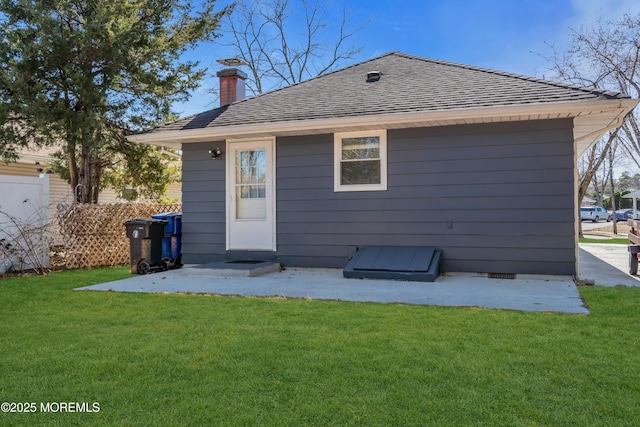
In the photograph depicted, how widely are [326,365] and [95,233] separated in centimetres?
766

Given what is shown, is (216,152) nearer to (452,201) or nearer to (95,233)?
(95,233)

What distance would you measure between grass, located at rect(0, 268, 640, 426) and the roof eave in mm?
2578

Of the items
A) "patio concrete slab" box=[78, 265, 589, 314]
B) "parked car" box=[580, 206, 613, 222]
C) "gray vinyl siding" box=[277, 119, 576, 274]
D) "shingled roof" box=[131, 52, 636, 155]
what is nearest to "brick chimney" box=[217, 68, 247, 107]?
"shingled roof" box=[131, 52, 636, 155]

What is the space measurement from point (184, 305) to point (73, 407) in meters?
2.50

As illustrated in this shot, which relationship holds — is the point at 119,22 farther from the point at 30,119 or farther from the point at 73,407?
the point at 73,407

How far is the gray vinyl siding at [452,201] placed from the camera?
641 centimetres

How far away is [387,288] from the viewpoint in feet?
19.0

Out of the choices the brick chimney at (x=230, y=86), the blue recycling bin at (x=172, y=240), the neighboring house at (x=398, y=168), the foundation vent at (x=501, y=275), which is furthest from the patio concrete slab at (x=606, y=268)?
the brick chimney at (x=230, y=86)

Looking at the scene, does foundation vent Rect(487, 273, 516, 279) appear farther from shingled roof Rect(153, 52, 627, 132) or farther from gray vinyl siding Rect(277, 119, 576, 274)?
shingled roof Rect(153, 52, 627, 132)

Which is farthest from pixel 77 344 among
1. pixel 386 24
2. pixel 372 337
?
pixel 386 24

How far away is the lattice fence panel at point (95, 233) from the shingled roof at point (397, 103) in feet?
6.26

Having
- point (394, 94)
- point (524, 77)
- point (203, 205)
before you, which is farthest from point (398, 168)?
point (203, 205)

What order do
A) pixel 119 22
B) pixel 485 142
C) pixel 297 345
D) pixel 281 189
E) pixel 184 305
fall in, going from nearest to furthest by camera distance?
pixel 297 345 → pixel 184 305 → pixel 485 142 → pixel 281 189 → pixel 119 22

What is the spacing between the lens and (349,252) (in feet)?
24.5
